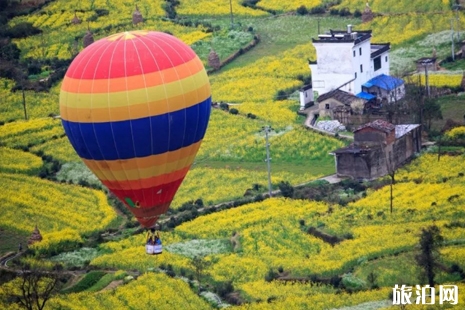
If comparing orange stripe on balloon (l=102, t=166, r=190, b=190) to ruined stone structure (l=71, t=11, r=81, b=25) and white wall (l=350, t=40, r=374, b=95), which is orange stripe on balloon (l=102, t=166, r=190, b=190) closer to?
white wall (l=350, t=40, r=374, b=95)

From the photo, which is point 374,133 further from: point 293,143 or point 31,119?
point 31,119

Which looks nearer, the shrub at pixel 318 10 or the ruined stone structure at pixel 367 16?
the ruined stone structure at pixel 367 16

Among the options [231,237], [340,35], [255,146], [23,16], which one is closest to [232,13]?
[23,16]

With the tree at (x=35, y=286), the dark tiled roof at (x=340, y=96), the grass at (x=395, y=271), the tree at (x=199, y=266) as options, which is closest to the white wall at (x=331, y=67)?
the dark tiled roof at (x=340, y=96)

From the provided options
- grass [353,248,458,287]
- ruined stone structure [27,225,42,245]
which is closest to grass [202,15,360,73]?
ruined stone structure [27,225,42,245]

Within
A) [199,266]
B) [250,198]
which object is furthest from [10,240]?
[250,198]

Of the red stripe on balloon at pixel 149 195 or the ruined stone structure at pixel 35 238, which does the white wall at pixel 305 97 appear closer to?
the ruined stone structure at pixel 35 238

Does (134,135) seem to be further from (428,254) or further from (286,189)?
(286,189)
